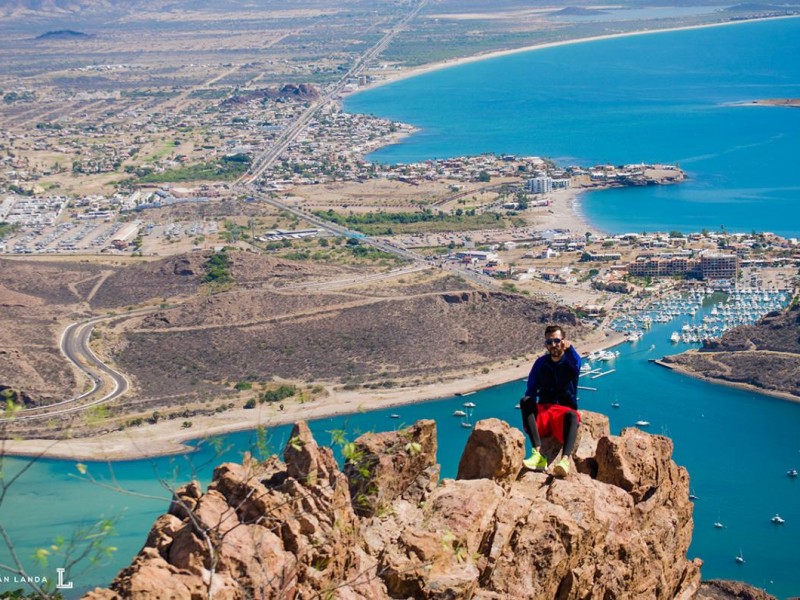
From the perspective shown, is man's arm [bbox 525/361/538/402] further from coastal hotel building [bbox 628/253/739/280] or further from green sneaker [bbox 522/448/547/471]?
coastal hotel building [bbox 628/253/739/280]

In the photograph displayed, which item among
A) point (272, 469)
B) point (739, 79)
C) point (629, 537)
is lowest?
point (739, 79)

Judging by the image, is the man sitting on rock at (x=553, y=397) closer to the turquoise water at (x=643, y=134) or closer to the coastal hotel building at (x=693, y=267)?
the coastal hotel building at (x=693, y=267)

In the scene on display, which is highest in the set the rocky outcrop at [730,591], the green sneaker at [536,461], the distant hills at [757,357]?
the green sneaker at [536,461]

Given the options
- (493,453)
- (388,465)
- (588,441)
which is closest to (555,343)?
(493,453)

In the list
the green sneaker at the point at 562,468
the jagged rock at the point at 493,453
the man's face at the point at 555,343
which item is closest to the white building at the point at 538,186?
the jagged rock at the point at 493,453

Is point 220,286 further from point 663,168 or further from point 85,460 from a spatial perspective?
point 663,168

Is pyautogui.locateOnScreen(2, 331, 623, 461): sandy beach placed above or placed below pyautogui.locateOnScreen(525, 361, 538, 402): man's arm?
below

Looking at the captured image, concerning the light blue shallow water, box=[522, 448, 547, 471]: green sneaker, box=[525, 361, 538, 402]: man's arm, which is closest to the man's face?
box=[525, 361, 538, 402]: man's arm

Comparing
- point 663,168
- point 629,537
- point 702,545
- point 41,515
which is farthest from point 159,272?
point 629,537
